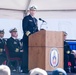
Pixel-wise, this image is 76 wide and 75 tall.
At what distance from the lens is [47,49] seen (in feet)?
16.3

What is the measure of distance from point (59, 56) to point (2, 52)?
1.87m

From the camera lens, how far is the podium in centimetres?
495

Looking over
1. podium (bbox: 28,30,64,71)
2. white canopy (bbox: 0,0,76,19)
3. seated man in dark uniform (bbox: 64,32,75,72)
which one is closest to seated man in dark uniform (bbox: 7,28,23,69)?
white canopy (bbox: 0,0,76,19)

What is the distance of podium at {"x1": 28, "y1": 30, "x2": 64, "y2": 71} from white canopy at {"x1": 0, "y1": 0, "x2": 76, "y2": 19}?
4.09 feet

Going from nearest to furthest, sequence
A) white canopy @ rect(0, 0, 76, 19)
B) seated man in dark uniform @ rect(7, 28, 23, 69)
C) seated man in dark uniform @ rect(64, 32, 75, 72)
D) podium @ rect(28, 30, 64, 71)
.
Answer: podium @ rect(28, 30, 64, 71) < white canopy @ rect(0, 0, 76, 19) < seated man in dark uniform @ rect(7, 28, 23, 69) < seated man in dark uniform @ rect(64, 32, 75, 72)

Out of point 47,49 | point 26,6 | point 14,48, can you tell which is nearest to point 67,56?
point 14,48

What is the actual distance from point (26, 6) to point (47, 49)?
1.67 metres

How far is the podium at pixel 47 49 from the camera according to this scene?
4.95 metres

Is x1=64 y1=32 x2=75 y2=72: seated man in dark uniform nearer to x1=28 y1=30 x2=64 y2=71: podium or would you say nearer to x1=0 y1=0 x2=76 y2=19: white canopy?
x1=0 y1=0 x2=76 y2=19: white canopy

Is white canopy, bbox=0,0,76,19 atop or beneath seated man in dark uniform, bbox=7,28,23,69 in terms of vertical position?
atop

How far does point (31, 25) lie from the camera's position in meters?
5.67

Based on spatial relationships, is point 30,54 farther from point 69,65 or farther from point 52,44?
point 69,65

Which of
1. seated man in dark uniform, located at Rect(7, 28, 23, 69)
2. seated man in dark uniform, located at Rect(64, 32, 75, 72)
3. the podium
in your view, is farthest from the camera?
seated man in dark uniform, located at Rect(64, 32, 75, 72)

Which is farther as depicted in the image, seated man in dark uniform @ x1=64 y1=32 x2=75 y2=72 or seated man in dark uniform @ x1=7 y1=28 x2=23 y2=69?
seated man in dark uniform @ x1=64 y1=32 x2=75 y2=72
